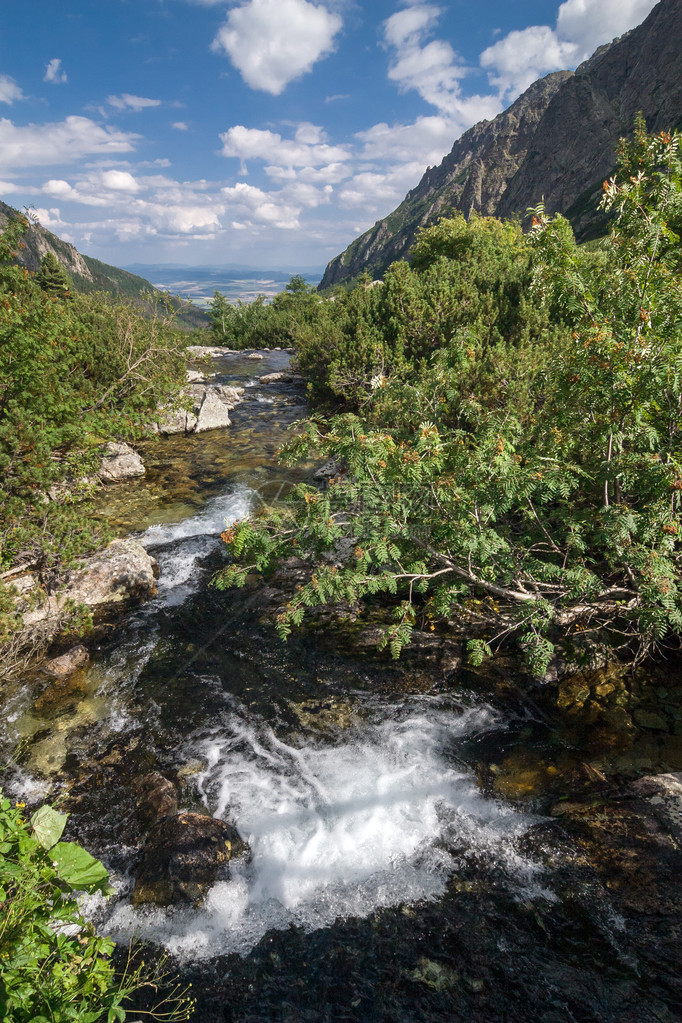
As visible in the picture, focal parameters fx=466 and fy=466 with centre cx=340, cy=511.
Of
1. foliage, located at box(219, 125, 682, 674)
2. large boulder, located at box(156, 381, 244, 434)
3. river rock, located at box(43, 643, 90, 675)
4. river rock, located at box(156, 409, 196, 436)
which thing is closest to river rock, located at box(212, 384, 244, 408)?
large boulder, located at box(156, 381, 244, 434)

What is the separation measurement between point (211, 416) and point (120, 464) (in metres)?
6.35

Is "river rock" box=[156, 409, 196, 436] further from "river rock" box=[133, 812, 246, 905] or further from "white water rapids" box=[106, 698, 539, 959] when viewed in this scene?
"river rock" box=[133, 812, 246, 905]

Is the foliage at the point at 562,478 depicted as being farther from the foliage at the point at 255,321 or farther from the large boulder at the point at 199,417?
the foliage at the point at 255,321

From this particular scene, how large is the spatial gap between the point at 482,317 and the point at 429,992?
54.6ft

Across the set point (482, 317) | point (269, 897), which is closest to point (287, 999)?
point (269, 897)

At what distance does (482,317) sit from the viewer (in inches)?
630

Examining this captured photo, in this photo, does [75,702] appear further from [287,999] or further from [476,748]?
[476,748]

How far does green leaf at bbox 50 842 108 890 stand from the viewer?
2.94 meters

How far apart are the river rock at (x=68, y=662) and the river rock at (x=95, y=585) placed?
0.56 meters

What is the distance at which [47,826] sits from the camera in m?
3.11

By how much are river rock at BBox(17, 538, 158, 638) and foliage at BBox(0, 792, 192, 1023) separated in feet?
20.2

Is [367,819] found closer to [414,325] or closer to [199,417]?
[414,325]

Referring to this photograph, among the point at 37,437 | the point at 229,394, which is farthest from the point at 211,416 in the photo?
Answer: the point at 37,437

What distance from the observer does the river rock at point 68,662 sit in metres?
7.92
